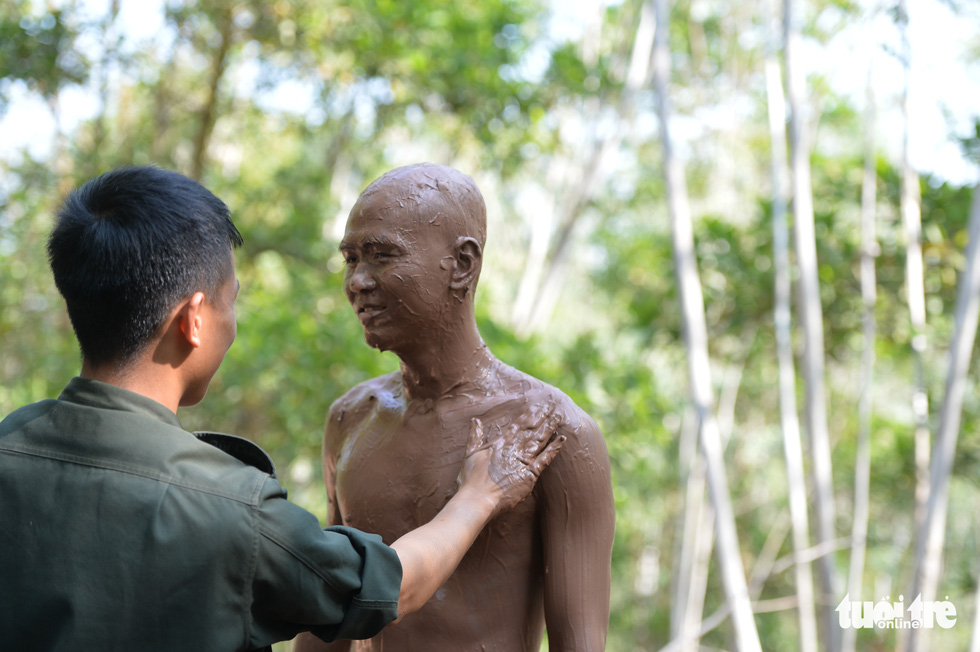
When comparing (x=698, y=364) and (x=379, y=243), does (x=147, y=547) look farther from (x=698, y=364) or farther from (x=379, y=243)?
(x=698, y=364)

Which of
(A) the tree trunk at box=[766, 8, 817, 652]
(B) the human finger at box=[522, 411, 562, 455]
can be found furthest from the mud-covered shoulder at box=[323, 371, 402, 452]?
(A) the tree trunk at box=[766, 8, 817, 652]

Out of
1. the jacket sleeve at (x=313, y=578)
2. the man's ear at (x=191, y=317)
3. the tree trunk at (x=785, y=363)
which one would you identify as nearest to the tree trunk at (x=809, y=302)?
the tree trunk at (x=785, y=363)

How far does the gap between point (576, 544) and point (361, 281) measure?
27.1 inches

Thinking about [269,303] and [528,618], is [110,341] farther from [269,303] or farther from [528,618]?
[269,303]

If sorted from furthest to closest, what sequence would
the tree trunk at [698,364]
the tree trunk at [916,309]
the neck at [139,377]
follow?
the tree trunk at [916,309], the tree trunk at [698,364], the neck at [139,377]

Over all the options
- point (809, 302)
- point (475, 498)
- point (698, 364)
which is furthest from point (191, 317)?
point (809, 302)

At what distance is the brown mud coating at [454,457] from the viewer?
A: 1677 mm

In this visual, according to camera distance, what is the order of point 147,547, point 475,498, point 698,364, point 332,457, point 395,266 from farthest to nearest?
point 698,364 < point 332,457 < point 395,266 < point 475,498 < point 147,547

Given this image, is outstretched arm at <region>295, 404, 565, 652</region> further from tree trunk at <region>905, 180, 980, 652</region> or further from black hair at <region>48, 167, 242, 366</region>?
tree trunk at <region>905, 180, 980, 652</region>

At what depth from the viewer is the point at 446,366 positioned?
1.81 m

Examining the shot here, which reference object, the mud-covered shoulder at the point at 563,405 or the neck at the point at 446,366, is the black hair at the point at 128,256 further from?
the mud-covered shoulder at the point at 563,405

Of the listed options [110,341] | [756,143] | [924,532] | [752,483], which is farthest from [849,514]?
[110,341]

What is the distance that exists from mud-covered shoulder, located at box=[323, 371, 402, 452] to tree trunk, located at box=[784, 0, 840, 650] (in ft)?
9.88

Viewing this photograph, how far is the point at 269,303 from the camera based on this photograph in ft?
19.2
